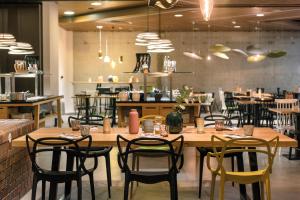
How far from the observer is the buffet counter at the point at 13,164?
3703 millimetres

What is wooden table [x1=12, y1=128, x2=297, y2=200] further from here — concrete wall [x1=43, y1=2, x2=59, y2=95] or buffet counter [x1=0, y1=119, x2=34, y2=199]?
concrete wall [x1=43, y1=2, x2=59, y2=95]

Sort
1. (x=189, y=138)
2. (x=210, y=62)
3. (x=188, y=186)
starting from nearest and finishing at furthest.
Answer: (x=189, y=138) → (x=188, y=186) → (x=210, y=62)

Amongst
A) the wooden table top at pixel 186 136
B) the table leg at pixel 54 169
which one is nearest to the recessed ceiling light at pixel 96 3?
the wooden table top at pixel 186 136

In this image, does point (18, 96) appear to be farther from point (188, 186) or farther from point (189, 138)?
point (189, 138)

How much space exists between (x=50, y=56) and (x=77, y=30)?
5030 millimetres

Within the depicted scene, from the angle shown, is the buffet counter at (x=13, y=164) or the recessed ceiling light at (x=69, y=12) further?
the recessed ceiling light at (x=69, y=12)

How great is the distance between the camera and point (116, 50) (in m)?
15.1

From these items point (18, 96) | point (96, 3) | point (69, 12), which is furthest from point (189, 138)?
point (69, 12)

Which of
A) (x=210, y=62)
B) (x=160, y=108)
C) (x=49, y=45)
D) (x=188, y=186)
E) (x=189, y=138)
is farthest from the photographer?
(x=210, y=62)

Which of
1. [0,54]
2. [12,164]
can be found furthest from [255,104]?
[12,164]

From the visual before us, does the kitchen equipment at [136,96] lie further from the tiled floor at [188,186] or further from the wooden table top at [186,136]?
the wooden table top at [186,136]

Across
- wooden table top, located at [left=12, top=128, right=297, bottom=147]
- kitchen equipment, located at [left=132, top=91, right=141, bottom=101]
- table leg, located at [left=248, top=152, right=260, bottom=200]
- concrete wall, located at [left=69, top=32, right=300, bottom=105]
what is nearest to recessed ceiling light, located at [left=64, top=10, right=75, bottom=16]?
concrete wall, located at [left=69, top=32, right=300, bottom=105]

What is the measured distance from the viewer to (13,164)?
3.98 meters

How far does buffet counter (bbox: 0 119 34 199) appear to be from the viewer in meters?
3.70
